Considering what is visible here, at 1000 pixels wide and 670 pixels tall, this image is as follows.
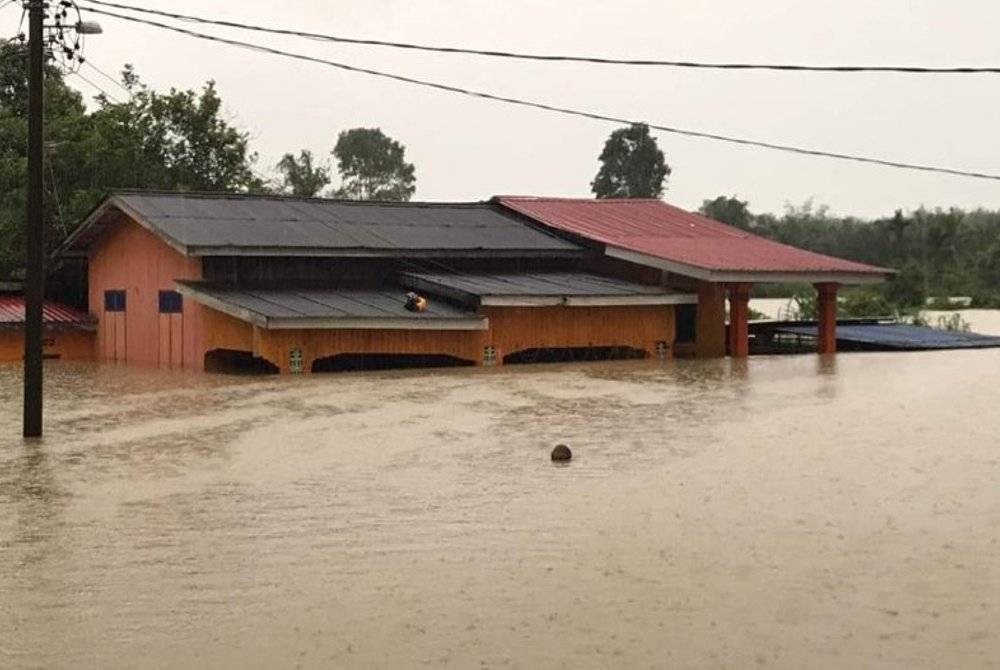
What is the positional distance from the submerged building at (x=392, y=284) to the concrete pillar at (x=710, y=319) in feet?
0.13

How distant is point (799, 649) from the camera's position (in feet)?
25.0

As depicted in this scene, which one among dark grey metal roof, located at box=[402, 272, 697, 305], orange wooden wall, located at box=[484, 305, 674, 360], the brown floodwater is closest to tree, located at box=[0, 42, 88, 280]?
dark grey metal roof, located at box=[402, 272, 697, 305]

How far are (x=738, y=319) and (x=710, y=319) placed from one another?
2.38 ft

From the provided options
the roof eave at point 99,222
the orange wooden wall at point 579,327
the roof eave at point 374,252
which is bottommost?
the orange wooden wall at point 579,327

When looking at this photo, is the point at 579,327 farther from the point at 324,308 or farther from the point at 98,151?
the point at 98,151

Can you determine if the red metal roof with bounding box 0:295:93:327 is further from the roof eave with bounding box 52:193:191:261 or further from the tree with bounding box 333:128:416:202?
the tree with bounding box 333:128:416:202

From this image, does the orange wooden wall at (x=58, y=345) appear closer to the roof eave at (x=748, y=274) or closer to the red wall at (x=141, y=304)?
the red wall at (x=141, y=304)

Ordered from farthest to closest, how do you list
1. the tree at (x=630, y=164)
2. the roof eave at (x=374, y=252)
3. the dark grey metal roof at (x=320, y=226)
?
the tree at (x=630, y=164) < the dark grey metal roof at (x=320, y=226) < the roof eave at (x=374, y=252)

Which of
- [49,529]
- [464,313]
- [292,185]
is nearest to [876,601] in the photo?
[49,529]

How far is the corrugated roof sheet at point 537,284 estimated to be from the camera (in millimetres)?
31094

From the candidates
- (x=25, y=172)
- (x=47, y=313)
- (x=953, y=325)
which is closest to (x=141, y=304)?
(x=47, y=313)

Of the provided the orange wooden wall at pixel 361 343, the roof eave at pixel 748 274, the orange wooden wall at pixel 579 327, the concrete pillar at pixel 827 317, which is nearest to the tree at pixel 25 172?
the orange wooden wall at pixel 361 343

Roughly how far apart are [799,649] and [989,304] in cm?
5984

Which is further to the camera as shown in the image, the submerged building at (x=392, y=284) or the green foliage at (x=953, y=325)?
the green foliage at (x=953, y=325)
